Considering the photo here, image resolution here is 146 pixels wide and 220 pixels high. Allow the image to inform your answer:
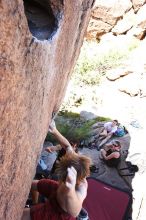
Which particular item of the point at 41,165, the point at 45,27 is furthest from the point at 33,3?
the point at 41,165

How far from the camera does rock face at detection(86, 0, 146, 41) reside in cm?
1639

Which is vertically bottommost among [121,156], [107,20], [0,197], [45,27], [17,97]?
[121,156]

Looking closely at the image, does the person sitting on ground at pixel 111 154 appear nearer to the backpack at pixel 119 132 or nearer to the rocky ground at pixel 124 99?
the rocky ground at pixel 124 99

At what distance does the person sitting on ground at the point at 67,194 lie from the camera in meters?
3.27

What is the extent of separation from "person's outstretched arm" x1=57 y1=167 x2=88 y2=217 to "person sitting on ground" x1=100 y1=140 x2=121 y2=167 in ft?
16.7

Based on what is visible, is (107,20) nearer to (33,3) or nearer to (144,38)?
(144,38)

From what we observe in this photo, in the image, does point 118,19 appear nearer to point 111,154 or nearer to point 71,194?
point 111,154

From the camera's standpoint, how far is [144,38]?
16.9 metres

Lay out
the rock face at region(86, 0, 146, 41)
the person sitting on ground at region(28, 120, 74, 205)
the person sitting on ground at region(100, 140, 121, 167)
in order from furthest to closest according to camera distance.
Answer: the rock face at region(86, 0, 146, 41) → the person sitting on ground at region(100, 140, 121, 167) → the person sitting on ground at region(28, 120, 74, 205)

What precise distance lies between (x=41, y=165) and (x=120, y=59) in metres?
10.7

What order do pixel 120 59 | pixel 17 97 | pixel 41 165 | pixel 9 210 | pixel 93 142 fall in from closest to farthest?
pixel 17 97, pixel 9 210, pixel 41 165, pixel 93 142, pixel 120 59

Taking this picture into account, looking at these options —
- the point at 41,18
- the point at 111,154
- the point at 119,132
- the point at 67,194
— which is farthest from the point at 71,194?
the point at 119,132

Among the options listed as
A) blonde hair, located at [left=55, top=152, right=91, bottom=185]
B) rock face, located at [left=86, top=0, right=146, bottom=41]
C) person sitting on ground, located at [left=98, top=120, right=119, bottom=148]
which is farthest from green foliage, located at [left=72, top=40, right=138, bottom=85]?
blonde hair, located at [left=55, top=152, right=91, bottom=185]

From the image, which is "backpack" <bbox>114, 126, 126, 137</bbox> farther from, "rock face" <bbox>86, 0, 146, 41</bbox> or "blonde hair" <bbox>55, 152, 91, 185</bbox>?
"rock face" <bbox>86, 0, 146, 41</bbox>
